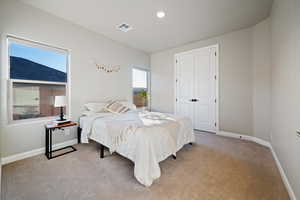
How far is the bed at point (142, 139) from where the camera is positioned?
156 cm

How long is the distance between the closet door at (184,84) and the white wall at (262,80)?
1.56 metres

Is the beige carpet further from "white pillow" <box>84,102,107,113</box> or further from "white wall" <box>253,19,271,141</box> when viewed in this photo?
"white pillow" <box>84,102,107,113</box>

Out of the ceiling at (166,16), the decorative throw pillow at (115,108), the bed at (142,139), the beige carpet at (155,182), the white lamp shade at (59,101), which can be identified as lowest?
the beige carpet at (155,182)

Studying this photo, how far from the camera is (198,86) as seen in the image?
152 inches

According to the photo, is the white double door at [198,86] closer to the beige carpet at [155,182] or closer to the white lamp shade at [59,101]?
the beige carpet at [155,182]

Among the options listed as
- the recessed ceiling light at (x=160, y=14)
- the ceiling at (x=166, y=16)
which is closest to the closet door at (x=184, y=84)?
the ceiling at (x=166, y=16)

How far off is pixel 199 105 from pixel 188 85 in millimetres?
741

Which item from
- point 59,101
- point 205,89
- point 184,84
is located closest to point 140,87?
point 184,84

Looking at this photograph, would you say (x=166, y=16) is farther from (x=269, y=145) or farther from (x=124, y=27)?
(x=269, y=145)

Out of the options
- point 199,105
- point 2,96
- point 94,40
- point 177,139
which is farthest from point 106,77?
point 199,105

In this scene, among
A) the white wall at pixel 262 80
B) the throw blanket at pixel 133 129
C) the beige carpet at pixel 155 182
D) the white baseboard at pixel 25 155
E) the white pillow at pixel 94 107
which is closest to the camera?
the beige carpet at pixel 155 182

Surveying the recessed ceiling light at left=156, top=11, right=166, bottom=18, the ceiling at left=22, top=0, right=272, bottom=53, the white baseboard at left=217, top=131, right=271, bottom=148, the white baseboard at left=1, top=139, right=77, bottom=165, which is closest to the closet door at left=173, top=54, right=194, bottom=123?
the ceiling at left=22, top=0, right=272, bottom=53

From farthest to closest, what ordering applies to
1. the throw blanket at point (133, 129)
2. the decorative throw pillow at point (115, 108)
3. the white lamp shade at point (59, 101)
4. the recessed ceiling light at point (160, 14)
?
the decorative throw pillow at point (115, 108) → the recessed ceiling light at point (160, 14) → the white lamp shade at point (59, 101) → the throw blanket at point (133, 129)

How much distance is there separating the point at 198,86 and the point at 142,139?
2.93 meters
